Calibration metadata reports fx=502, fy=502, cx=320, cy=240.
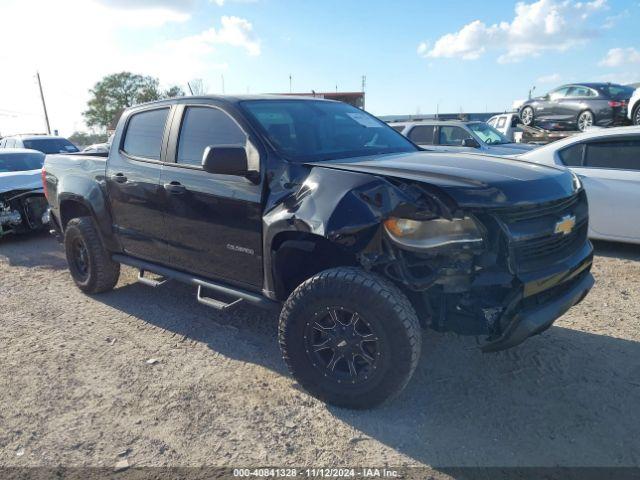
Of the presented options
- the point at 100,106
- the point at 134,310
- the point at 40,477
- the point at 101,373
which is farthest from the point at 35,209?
the point at 100,106

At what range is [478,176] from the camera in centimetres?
283

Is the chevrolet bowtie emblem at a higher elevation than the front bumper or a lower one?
higher

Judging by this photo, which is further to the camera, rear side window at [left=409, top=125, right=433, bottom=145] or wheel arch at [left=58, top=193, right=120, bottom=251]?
rear side window at [left=409, top=125, right=433, bottom=145]

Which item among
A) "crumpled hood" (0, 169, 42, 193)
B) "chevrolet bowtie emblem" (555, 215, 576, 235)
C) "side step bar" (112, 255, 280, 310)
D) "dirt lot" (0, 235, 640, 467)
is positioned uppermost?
"chevrolet bowtie emblem" (555, 215, 576, 235)

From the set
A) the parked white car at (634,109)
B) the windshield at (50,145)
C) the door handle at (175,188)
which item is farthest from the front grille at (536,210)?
the windshield at (50,145)

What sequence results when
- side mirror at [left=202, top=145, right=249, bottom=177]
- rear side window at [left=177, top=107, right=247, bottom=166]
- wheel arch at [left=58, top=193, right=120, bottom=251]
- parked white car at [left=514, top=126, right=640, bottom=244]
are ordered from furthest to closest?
parked white car at [left=514, top=126, right=640, bottom=244], wheel arch at [left=58, top=193, right=120, bottom=251], rear side window at [left=177, top=107, right=247, bottom=166], side mirror at [left=202, top=145, right=249, bottom=177]

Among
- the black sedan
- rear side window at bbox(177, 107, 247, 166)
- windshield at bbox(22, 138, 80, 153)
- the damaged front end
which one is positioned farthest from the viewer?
windshield at bbox(22, 138, 80, 153)

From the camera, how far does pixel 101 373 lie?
11.8ft

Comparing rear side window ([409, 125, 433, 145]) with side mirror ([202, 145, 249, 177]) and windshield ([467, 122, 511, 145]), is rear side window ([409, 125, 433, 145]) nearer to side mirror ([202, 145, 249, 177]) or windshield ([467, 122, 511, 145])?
windshield ([467, 122, 511, 145])

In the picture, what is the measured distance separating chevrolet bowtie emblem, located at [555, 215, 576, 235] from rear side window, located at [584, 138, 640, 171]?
351 centimetres

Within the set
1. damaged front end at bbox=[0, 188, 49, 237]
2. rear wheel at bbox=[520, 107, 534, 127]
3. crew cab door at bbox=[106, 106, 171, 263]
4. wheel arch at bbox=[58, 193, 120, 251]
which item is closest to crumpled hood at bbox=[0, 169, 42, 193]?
damaged front end at bbox=[0, 188, 49, 237]

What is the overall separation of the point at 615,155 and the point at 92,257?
600cm

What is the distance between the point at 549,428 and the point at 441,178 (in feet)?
5.00

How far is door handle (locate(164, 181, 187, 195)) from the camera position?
3.79 meters
